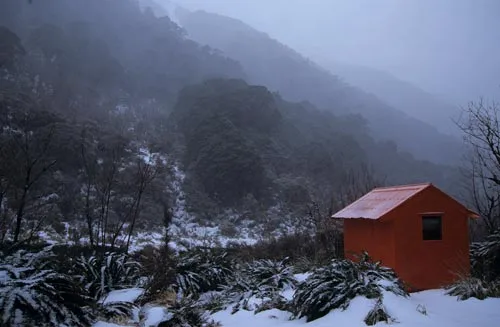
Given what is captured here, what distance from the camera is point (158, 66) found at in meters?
47.5

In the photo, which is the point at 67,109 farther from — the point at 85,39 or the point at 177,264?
the point at 177,264

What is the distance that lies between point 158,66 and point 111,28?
888 centimetres

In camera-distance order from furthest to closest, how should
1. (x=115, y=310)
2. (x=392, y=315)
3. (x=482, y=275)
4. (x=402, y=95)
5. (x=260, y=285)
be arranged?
(x=402, y=95)
(x=260, y=285)
(x=482, y=275)
(x=392, y=315)
(x=115, y=310)

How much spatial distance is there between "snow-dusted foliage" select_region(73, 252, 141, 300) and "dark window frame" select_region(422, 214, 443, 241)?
5899 mm

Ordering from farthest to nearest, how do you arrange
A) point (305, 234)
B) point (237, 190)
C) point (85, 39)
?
point (85, 39)
point (237, 190)
point (305, 234)

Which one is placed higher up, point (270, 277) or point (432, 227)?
point (432, 227)

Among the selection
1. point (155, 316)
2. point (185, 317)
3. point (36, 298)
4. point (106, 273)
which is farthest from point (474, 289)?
point (36, 298)

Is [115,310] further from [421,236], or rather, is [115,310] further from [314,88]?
[314,88]

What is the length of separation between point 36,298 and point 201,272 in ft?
18.9

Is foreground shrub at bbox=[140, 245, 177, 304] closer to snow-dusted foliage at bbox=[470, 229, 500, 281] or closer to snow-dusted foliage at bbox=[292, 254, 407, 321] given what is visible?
snow-dusted foliage at bbox=[292, 254, 407, 321]

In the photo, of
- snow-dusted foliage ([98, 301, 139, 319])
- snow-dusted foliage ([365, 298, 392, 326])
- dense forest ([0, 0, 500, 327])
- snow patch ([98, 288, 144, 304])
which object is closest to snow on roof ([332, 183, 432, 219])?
dense forest ([0, 0, 500, 327])

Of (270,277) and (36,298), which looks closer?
(36,298)

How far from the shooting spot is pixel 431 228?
8.80 m

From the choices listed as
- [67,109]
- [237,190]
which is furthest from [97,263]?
[67,109]
